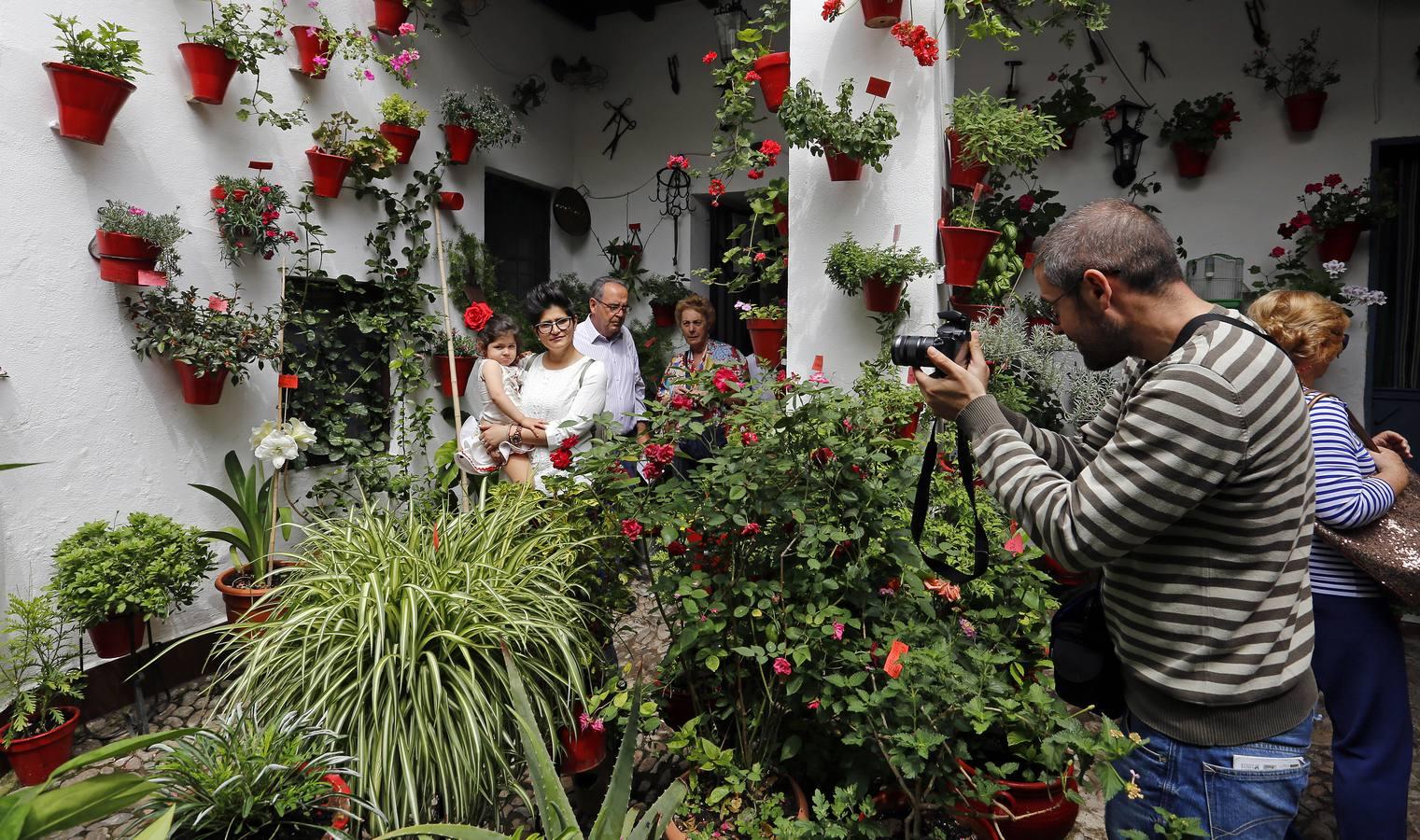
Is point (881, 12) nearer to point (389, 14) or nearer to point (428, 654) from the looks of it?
point (428, 654)

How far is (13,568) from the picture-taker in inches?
130

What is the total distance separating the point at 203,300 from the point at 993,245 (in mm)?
4019

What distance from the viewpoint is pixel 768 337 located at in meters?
3.93

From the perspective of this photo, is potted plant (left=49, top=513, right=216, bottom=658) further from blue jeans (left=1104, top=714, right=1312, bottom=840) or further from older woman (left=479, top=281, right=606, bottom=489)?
blue jeans (left=1104, top=714, right=1312, bottom=840)

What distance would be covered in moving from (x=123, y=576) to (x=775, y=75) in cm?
361

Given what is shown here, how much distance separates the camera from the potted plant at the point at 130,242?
3490 mm

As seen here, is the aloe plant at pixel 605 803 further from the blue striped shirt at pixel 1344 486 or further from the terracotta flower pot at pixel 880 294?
the terracotta flower pot at pixel 880 294

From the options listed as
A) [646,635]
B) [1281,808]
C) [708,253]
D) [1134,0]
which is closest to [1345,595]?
[1281,808]

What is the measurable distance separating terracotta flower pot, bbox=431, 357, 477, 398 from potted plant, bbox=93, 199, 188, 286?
1920 millimetres

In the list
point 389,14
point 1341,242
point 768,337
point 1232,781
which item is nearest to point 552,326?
point 768,337

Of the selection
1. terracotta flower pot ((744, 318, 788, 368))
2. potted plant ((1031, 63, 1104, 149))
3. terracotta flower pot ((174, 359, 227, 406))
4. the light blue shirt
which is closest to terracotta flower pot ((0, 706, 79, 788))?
terracotta flower pot ((174, 359, 227, 406))

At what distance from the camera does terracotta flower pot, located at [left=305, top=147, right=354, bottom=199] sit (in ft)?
14.6

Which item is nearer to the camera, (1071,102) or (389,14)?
(389,14)

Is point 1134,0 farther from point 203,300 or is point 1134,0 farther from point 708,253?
point 203,300
